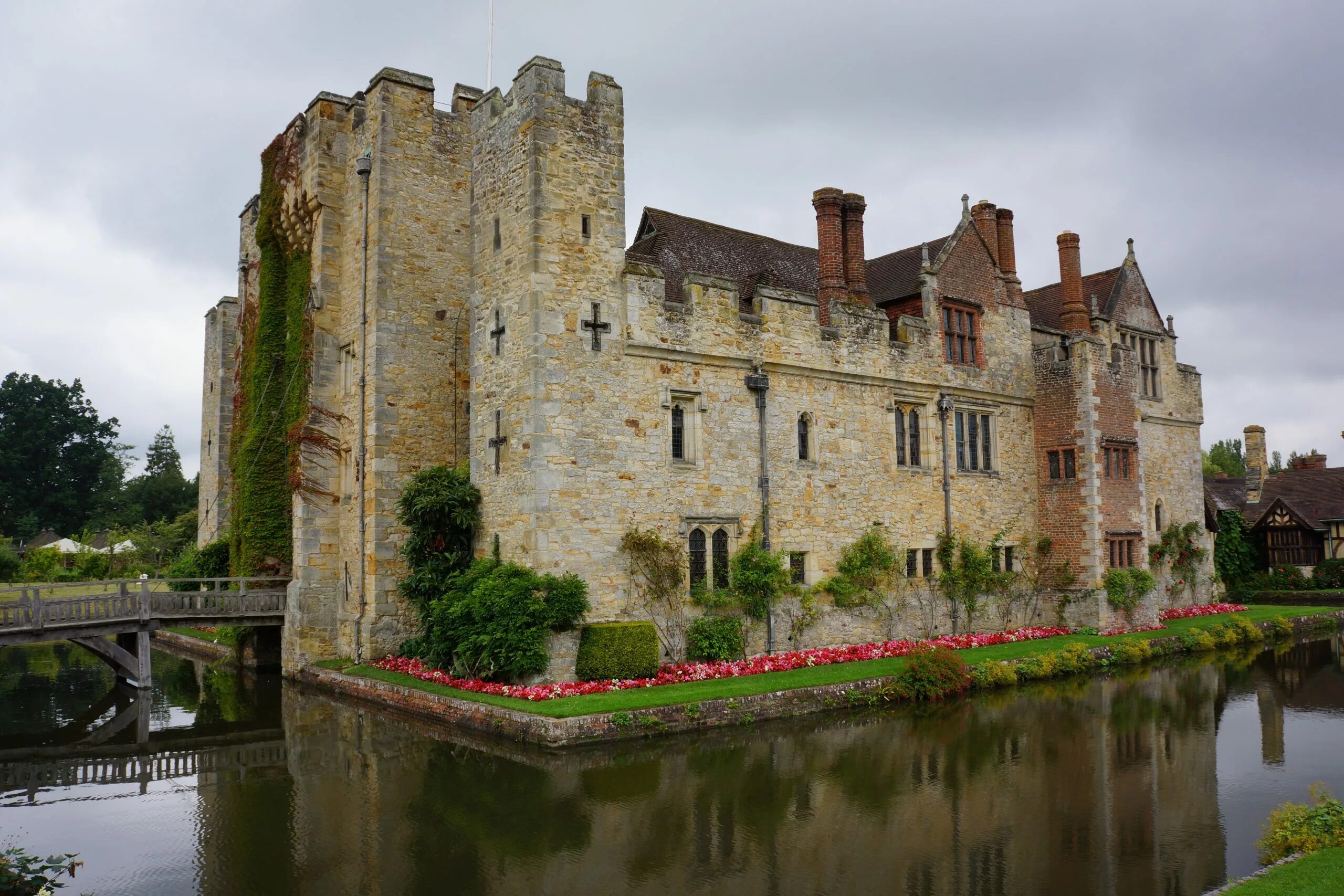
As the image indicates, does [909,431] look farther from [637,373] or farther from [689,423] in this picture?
[637,373]

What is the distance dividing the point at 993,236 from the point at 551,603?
59.9 feet

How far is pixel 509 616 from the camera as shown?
56.9 feet

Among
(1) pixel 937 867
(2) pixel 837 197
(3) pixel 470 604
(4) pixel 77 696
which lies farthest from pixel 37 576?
(1) pixel 937 867

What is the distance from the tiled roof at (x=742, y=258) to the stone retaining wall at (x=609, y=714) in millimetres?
10473

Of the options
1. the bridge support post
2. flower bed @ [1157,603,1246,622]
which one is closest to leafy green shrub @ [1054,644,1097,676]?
flower bed @ [1157,603,1246,622]

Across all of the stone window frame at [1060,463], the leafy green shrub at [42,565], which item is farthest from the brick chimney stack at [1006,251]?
the leafy green shrub at [42,565]

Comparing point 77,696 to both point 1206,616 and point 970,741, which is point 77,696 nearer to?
point 970,741

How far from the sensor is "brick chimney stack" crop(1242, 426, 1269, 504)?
4725 centimetres

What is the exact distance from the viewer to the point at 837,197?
23.7 meters

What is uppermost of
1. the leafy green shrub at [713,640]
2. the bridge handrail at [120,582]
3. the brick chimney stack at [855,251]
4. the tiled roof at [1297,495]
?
the brick chimney stack at [855,251]

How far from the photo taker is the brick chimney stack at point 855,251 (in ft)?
79.8

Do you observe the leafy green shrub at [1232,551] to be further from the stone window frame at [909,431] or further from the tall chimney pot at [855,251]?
the tall chimney pot at [855,251]

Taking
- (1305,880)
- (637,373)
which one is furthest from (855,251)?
(1305,880)

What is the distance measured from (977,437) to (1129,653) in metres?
6.84
